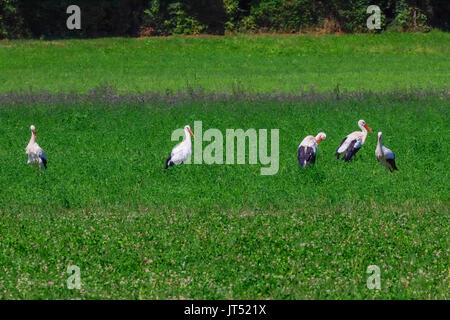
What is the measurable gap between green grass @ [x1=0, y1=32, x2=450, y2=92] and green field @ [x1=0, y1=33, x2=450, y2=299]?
1147 centimetres

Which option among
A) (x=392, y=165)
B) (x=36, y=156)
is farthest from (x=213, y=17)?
(x=392, y=165)

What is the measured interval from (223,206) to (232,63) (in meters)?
34.8

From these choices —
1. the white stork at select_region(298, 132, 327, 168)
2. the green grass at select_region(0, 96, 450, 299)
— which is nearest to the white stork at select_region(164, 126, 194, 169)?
the green grass at select_region(0, 96, 450, 299)

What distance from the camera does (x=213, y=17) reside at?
62.9m

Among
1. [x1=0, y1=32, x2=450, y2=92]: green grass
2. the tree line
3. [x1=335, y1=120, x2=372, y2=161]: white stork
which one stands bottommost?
[x1=0, y1=32, x2=450, y2=92]: green grass

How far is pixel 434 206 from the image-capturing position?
17.6 meters

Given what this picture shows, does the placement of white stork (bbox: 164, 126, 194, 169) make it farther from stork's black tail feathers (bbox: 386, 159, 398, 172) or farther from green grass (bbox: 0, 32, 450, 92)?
green grass (bbox: 0, 32, 450, 92)

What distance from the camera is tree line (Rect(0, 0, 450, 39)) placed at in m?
61.0

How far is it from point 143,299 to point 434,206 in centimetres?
763

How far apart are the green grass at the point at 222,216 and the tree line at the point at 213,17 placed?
34196 millimetres

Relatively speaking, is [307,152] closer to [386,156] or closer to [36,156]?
[386,156]

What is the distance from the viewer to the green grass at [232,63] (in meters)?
43.6

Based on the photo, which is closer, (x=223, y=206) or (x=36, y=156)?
(x=223, y=206)

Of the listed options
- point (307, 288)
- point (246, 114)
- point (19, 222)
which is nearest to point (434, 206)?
point (307, 288)
